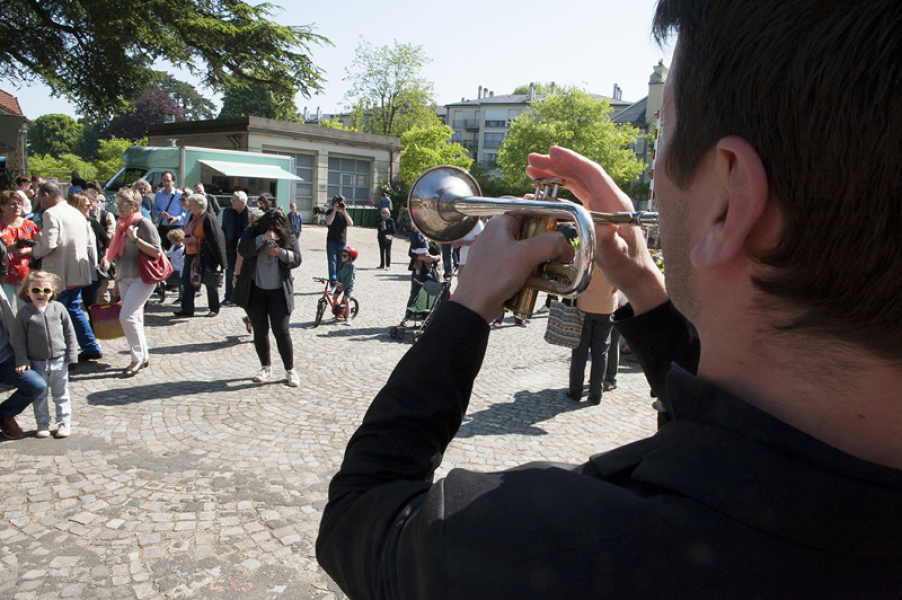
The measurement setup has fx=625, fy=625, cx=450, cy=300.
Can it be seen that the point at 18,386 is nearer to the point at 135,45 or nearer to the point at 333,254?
the point at 333,254

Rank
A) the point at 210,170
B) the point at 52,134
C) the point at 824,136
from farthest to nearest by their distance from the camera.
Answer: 1. the point at 52,134
2. the point at 210,170
3. the point at 824,136

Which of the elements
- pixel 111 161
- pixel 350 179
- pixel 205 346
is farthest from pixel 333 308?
pixel 111 161

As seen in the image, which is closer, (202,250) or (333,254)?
(202,250)

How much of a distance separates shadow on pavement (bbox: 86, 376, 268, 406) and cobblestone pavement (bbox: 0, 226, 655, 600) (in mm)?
20

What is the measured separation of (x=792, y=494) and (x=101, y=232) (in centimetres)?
976

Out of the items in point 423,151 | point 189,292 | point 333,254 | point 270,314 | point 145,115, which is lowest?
point 189,292

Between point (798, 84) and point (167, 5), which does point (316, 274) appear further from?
point (798, 84)

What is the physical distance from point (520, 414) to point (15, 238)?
6122 millimetres

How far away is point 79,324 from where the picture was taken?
271 inches

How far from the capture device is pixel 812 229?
0.69 m

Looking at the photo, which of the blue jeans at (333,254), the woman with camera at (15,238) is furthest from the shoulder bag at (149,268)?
the blue jeans at (333,254)

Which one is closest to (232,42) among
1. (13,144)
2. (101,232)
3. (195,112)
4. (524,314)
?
(13,144)

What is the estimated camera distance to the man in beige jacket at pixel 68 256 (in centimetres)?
680

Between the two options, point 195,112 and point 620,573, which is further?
point 195,112
